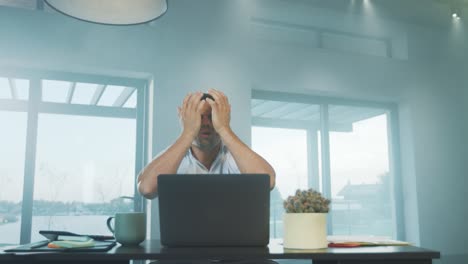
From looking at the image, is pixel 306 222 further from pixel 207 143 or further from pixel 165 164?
pixel 207 143

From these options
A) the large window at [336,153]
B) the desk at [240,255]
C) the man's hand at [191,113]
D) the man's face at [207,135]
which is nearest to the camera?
the desk at [240,255]

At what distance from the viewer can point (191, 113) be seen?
58.7 inches

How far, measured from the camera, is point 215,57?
4.20 meters

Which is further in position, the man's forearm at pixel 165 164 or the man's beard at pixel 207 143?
the man's beard at pixel 207 143

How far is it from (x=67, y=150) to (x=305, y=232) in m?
3.12

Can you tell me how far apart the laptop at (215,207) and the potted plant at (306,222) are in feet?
0.33

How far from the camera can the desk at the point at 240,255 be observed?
41.3 inches

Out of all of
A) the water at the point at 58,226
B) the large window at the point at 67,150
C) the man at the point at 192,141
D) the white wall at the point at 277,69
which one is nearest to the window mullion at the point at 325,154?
the white wall at the point at 277,69

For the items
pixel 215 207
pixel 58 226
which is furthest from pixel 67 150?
pixel 215 207

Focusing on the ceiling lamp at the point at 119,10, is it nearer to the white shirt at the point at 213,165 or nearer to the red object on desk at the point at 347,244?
the white shirt at the point at 213,165

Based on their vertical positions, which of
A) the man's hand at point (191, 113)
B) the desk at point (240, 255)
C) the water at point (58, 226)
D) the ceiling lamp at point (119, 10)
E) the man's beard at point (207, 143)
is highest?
the ceiling lamp at point (119, 10)

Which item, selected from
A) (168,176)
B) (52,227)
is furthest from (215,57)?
(168,176)

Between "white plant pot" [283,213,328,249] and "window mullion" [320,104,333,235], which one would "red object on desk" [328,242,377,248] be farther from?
"window mullion" [320,104,333,235]

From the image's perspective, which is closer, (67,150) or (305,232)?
(305,232)
